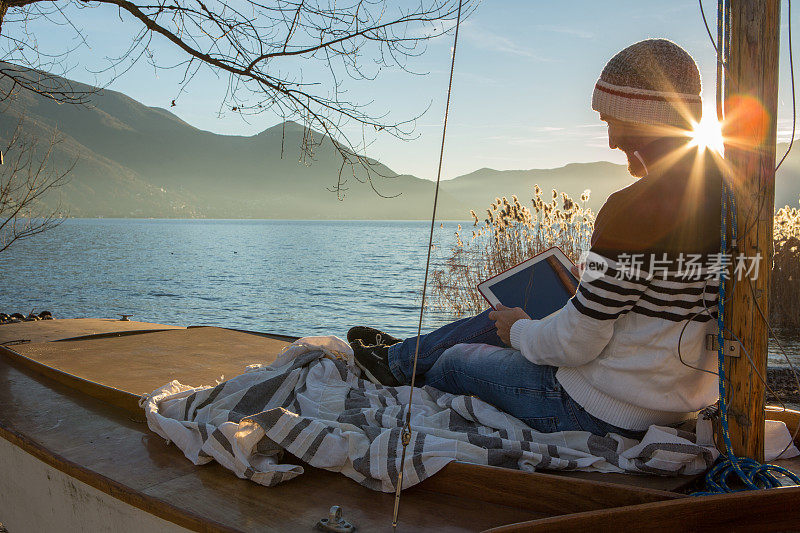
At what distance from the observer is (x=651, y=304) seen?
1603 mm

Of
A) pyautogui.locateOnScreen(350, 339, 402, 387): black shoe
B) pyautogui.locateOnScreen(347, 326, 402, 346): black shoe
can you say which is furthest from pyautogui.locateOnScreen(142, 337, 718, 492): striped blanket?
pyautogui.locateOnScreen(347, 326, 402, 346): black shoe

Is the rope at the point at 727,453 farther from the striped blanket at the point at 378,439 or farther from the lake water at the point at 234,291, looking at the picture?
the lake water at the point at 234,291

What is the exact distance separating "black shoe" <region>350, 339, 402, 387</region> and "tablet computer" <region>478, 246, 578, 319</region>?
44 cm

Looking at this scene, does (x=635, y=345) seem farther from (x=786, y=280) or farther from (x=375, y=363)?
(x=786, y=280)

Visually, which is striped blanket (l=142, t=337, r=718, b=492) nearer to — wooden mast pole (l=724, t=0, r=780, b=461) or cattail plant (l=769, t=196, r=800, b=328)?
wooden mast pole (l=724, t=0, r=780, b=461)

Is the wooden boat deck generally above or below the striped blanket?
below

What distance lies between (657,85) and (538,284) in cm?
92

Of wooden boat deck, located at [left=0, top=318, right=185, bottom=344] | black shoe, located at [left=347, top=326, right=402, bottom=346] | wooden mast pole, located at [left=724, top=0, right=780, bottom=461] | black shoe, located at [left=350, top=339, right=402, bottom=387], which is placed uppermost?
wooden mast pole, located at [left=724, top=0, right=780, bottom=461]

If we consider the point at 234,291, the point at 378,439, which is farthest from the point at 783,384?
the point at 234,291

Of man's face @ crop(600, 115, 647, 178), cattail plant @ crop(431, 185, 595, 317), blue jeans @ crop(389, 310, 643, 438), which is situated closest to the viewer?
man's face @ crop(600, 115, 647, 178)

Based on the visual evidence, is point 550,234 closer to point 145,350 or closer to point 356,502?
point 145,350

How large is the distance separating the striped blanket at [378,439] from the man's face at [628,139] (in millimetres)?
688

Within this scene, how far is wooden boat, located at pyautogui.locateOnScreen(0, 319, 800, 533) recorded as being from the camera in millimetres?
1362

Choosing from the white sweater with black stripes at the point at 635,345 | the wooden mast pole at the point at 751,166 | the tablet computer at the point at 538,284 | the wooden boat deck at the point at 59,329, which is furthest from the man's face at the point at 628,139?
the wooden boat deck at the point at 59,329
